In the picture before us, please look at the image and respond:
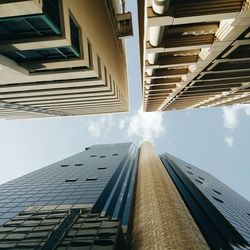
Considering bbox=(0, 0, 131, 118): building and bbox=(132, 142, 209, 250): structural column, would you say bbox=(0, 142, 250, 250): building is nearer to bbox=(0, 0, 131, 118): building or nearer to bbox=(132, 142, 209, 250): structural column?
bbox=(132, 142, 209, 250): structural column

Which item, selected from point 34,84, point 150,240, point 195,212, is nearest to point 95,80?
point 34,84

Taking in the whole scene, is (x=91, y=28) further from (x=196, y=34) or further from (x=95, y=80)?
(x=196, y=34)

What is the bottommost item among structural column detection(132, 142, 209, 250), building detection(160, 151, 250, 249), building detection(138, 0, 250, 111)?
building detection(160, 151, 250, 249)

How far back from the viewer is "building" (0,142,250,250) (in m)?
27.7

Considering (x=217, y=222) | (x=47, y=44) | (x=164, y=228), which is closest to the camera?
(x=47, y=44)

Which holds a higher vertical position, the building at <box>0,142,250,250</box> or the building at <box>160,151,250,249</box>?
the building at <box>0,142,250,250</box>

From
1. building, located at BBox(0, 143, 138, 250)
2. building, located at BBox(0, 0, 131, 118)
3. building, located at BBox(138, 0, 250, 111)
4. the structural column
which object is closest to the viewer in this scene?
building, located at BBox(138, 0, 250, 111)

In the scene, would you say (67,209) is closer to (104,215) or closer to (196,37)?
(104,215)

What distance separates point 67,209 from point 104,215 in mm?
5928

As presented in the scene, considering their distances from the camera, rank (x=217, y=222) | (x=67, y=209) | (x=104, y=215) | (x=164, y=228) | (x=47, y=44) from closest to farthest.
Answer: (x=47, y=44), (x=164, y=228), (x=67, y=209), (x=104, y=215), (x=217, y=222)

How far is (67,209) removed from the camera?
4034 cm

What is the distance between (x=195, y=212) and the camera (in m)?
55.7

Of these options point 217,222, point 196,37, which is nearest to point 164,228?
point 196,37

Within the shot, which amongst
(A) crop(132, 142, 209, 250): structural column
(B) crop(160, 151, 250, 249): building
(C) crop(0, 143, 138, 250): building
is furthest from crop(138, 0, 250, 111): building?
(B) crop(160, 151, 250, 249): building
